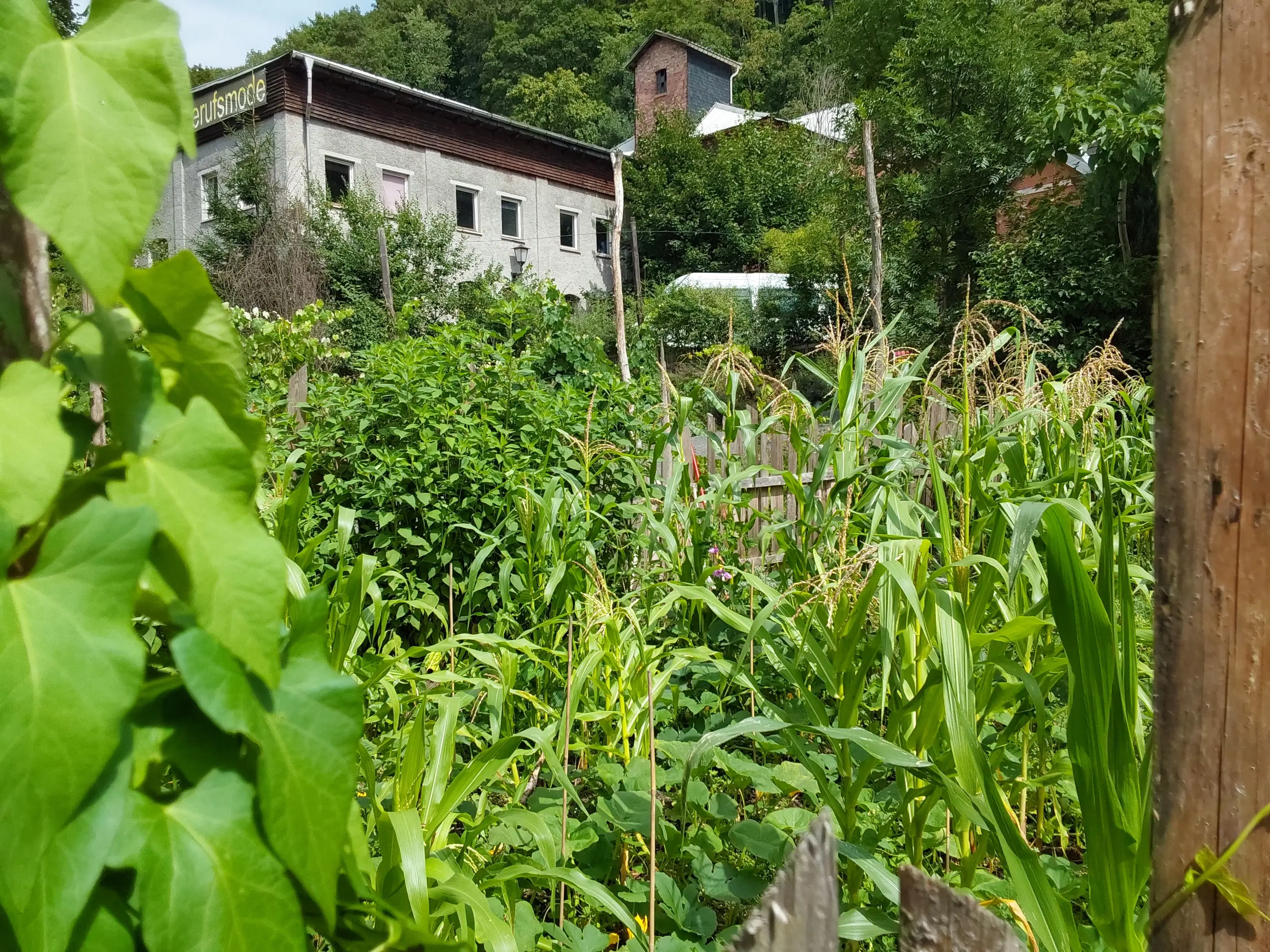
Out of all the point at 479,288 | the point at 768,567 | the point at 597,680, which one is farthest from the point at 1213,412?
the point at 479,288

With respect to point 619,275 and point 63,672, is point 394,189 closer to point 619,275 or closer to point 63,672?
point 619,275

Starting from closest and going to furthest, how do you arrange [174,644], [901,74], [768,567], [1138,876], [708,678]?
[174,644] < [1138,876] < [708,678] < [768,567] < [901,74]

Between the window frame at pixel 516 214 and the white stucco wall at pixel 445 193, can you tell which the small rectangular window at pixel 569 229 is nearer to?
the white stucco wall at pixel 445 193

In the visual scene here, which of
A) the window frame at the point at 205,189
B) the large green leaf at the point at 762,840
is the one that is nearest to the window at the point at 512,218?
the window frame at the point at 205,189

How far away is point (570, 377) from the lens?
5.31 m

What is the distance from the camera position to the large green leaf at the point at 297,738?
1.61 ft

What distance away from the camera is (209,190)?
56.0 ft

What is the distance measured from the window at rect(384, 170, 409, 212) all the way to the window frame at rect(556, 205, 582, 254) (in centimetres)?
450

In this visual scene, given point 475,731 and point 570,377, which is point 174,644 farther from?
point 570,377

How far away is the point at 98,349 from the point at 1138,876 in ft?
4.36

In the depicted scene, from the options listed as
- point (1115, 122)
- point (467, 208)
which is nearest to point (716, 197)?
point (467, 208)

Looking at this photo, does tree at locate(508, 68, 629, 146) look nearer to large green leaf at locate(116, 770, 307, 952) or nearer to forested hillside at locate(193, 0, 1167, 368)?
forested hillside at locate(193, 0, 1167, 368)

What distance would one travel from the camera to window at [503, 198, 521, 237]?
69.8ft

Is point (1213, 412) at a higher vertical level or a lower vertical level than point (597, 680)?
higher
